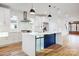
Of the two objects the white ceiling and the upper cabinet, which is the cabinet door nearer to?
the white ceiling

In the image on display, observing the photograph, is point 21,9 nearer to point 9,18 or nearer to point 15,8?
point 15,8

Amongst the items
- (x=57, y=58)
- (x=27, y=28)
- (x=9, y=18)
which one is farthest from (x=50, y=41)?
(x=9, y=18)

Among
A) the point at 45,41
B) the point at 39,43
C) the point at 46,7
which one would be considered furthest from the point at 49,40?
the point at 46,7

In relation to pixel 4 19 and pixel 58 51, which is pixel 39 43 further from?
pixel 4 19

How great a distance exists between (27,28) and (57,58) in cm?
84

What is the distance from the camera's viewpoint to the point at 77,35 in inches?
93.4

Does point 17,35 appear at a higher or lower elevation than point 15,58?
higher

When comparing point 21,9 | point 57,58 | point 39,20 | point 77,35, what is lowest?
point 57,58

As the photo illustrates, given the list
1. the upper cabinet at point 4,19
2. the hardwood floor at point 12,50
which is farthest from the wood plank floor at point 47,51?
the upper cabinet at point 4,19

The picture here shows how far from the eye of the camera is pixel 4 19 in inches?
91.3

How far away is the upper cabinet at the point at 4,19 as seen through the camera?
90.0 inches

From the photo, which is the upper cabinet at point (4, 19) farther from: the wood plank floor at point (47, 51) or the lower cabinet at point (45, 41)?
the lower cabinet at point (45, 41)

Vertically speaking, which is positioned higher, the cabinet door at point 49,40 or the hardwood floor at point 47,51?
the cabinet door at point 49,40

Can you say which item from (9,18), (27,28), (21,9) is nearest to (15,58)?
(27,28)
